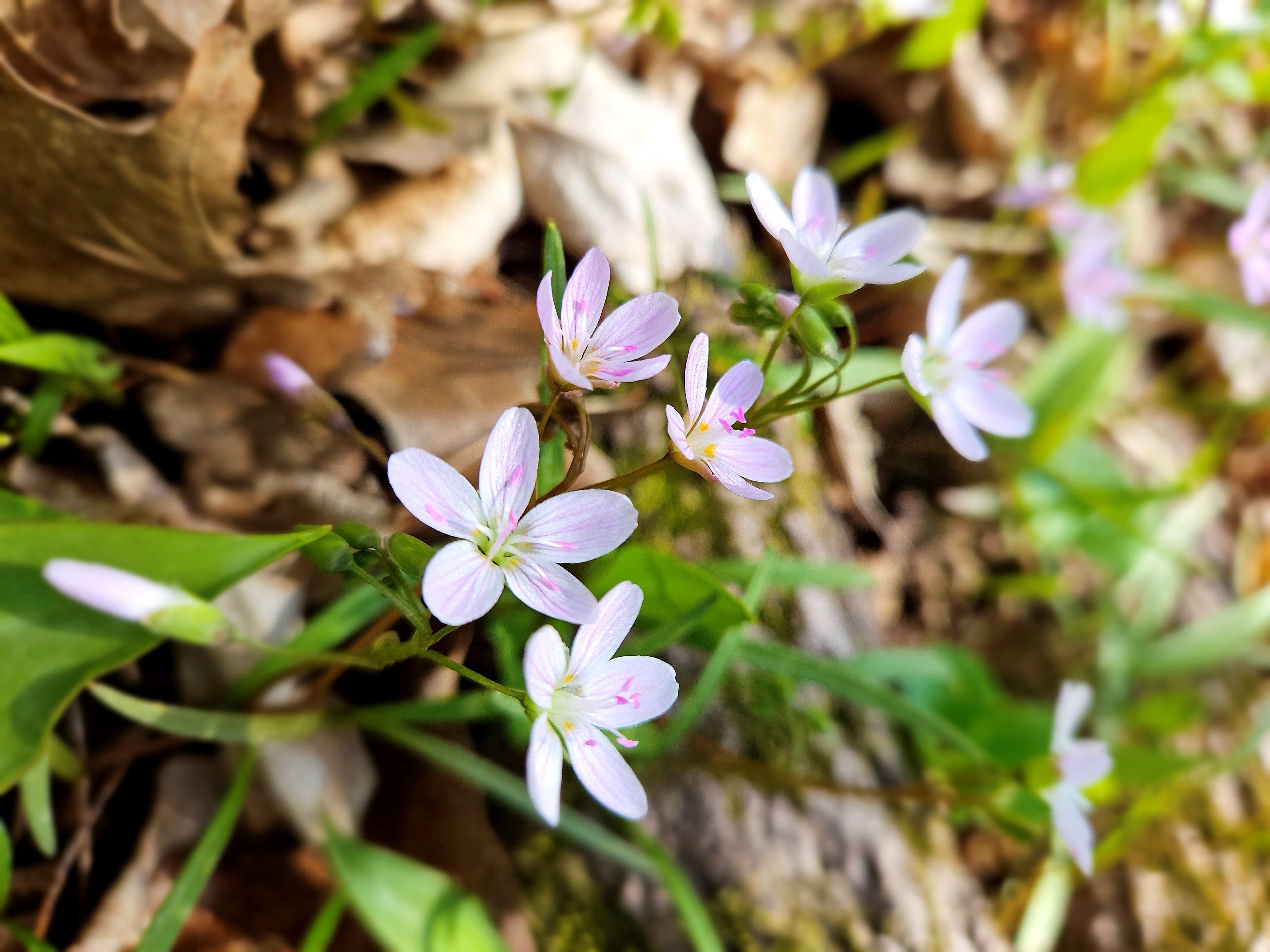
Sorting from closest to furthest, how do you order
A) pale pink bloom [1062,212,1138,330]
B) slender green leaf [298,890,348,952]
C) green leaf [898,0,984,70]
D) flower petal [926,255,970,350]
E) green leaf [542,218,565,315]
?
green leaf [542,218,565,315] < flower petal [926,255,970,350] < slender green leaf [298,890,348,952] < green leaf [898,0,984,70] < pale pink bloom [1062,212,1138,330]

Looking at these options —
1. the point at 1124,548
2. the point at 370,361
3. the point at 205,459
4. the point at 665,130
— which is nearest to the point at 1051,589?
the point at 1124,548

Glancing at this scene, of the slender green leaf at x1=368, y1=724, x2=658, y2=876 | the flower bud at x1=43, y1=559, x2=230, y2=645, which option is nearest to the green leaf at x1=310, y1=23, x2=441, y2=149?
the flower bud at x1=43, y1=559, x2=230, y2=645

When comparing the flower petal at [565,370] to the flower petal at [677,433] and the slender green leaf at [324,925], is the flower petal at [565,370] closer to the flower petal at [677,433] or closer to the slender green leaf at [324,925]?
the flower petal at [677,433]

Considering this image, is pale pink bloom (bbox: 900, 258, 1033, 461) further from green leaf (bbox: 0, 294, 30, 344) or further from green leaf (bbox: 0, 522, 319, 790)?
green leaf (bbox: 0, 294, 30, 344)

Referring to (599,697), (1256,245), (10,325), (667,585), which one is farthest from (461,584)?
(1256,245)

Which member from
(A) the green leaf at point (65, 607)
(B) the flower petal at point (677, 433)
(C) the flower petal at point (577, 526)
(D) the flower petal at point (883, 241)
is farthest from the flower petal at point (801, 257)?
(A) the green leaf at point (65, 607)

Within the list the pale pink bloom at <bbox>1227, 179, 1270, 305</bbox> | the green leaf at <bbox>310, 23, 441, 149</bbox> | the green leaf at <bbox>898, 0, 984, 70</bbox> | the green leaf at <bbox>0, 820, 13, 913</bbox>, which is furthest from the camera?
the green leaf at <bbox>898, 0, 984, 70</bbox>

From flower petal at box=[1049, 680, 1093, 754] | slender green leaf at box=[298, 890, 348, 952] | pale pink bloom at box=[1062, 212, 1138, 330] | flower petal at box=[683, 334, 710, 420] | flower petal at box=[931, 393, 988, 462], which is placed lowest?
slender green leaf at box=[298, 890, 348, 952]
